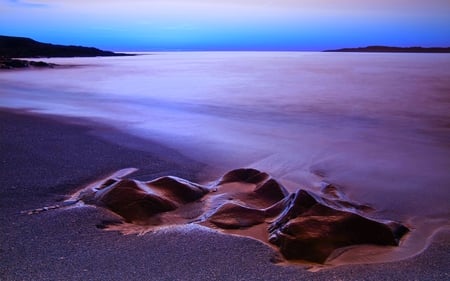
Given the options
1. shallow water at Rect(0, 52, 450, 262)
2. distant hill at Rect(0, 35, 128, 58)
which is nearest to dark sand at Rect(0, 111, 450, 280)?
shallow water at Rect(0, 52, 450, 262)

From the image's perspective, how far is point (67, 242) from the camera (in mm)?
2570

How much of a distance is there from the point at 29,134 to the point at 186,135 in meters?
2.23

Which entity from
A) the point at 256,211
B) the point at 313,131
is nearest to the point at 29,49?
the point at 313,131

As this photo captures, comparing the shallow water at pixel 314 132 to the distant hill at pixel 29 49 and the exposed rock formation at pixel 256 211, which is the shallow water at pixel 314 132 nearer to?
the exposed rock formation at pixel 256 211

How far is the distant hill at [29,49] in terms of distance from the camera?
40625 millimetres

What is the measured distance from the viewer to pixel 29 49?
43.5m

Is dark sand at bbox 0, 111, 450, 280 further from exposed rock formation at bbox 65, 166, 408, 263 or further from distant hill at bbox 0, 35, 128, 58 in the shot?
distant hill at bbox 0, 35, 128, 58

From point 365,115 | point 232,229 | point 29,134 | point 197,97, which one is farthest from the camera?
point 197,97

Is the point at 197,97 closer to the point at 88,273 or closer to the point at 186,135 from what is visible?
the point at 186,135

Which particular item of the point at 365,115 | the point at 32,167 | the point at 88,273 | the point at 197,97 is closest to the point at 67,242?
the point at 88,273

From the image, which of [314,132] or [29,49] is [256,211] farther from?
[29,49]

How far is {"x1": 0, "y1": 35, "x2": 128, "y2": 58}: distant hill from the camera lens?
133 feet

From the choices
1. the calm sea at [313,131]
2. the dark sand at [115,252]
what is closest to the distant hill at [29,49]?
the calm sea at [313,131]

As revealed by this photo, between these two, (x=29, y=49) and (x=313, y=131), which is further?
(x=29, y=49)
